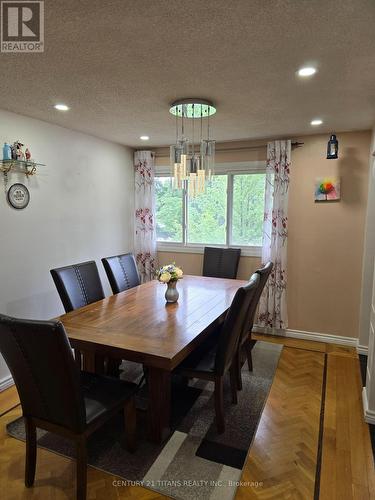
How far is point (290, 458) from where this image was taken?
1987 mm

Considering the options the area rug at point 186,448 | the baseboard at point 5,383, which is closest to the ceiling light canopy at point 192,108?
the area rug at point 186,448

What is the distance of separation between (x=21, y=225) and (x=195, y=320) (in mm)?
1888

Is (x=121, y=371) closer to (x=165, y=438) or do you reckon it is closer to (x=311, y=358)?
(x=165, y=438)

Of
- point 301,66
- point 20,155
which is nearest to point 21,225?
point 20,155

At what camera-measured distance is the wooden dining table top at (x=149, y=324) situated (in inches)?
69.6

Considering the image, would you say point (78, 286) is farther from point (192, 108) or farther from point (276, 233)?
point (276, 233)

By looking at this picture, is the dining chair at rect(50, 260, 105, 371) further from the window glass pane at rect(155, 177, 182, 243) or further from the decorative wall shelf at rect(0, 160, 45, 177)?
the window glass pane at rect(155, 177, 182, 243)

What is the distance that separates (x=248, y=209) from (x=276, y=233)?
0.55m

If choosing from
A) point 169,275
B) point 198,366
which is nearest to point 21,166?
point 169,275

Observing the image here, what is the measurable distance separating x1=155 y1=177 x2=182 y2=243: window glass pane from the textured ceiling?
1.60m

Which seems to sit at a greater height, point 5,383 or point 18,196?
point 18,196

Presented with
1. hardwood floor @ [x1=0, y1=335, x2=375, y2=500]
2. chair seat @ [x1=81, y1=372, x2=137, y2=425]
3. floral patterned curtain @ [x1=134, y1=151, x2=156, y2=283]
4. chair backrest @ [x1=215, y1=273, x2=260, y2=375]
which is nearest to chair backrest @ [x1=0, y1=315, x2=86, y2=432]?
chair seat @ [x1=81, y1=372, x2=137, y2=425]

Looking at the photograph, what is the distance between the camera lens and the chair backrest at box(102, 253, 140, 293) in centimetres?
321

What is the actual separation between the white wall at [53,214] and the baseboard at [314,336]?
2.18 metres
